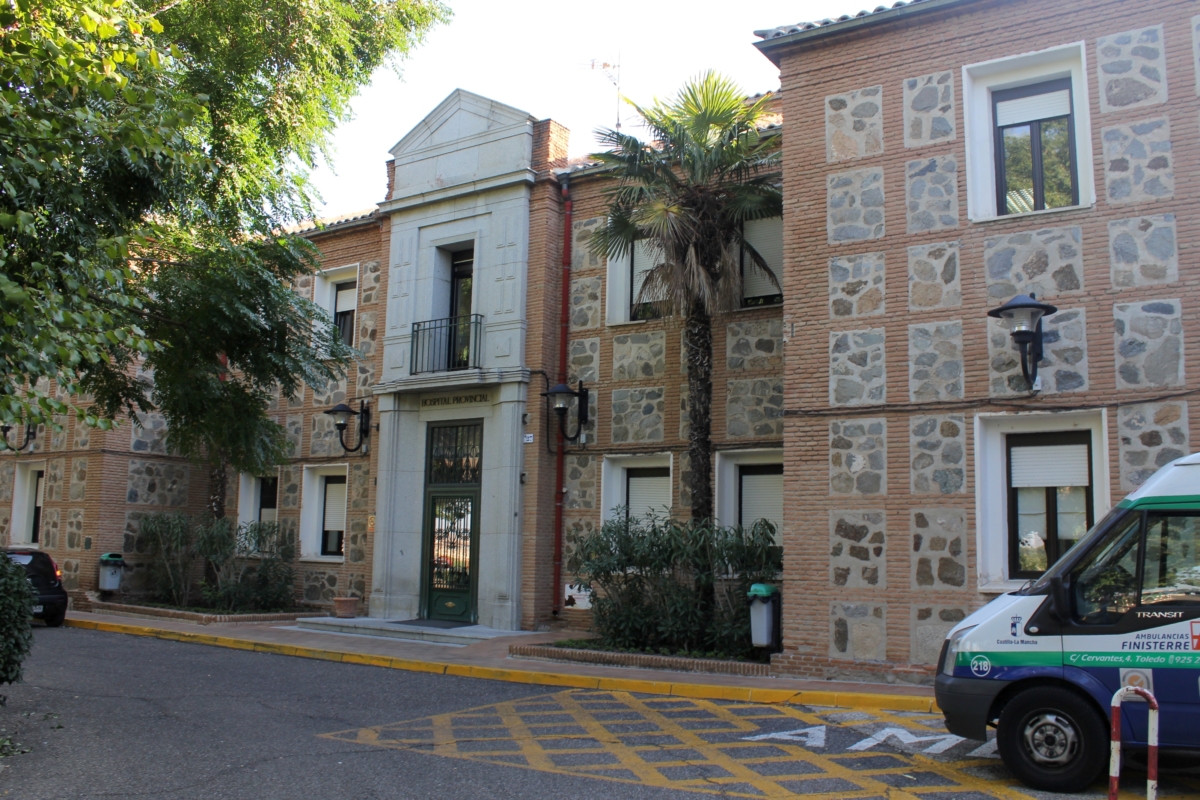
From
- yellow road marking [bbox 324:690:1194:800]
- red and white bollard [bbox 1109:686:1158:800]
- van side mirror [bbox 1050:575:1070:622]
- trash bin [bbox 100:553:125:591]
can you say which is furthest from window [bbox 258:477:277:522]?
red and white bollard [bbox 1109:686:1158:800]

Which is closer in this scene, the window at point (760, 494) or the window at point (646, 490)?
the window at point (760, 494)

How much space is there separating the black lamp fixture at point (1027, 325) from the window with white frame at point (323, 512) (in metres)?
12.8

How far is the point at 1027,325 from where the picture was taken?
9.89m

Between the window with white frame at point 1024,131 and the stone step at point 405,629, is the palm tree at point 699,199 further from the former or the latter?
the stone step at point 405,629

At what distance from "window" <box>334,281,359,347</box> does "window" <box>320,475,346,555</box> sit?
277 cm

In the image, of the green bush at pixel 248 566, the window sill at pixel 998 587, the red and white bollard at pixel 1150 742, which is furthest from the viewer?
the green bush at pixel 248 566

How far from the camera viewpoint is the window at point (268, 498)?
778 inches

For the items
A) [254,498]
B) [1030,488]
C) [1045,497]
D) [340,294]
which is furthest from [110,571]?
[1045,497]

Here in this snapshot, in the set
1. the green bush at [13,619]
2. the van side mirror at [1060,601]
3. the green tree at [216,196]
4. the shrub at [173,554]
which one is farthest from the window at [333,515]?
the van side mirror at [1060,601]

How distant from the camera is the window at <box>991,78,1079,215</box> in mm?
10719

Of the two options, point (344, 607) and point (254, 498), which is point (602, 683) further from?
point (254, 498)

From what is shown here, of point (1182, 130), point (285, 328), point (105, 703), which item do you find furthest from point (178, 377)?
point (1182, 130)

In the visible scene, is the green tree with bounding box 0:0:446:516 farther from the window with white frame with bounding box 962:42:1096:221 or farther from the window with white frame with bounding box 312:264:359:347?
the window with white frame with bounding box 962:42:1096:221

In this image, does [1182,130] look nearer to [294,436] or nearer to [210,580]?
[294,436]
